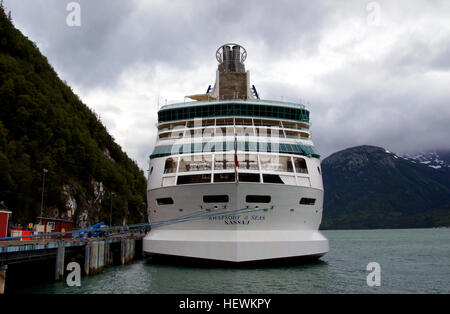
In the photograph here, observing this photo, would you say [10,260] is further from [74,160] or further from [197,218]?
[74,160]

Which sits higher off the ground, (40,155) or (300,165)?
(40,155)

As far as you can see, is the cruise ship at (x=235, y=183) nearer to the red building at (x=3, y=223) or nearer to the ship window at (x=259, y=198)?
the ship window at (x=259, y=198)

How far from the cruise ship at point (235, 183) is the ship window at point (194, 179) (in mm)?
66

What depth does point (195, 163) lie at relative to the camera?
26.5 m

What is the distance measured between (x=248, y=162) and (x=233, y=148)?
1499mm

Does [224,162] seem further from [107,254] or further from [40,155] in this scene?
[40,155]

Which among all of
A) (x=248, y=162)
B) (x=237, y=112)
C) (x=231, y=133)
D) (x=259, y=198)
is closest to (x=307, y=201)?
(x=259, y=198)

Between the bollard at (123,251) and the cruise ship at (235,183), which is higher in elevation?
the cruise ship at (235,183)

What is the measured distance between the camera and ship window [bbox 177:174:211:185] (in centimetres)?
2539

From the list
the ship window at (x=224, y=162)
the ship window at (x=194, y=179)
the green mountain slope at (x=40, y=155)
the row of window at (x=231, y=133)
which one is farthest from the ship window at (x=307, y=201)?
the green mountain slope at (x=40, y=155)

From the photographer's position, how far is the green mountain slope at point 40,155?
42250 millimetres

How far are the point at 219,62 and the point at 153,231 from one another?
19.3 m

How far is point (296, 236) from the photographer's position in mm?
24922

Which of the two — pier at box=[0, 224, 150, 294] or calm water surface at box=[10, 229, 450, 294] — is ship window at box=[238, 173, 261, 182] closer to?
calm water surface at box=[10, 229, 450, 294]
